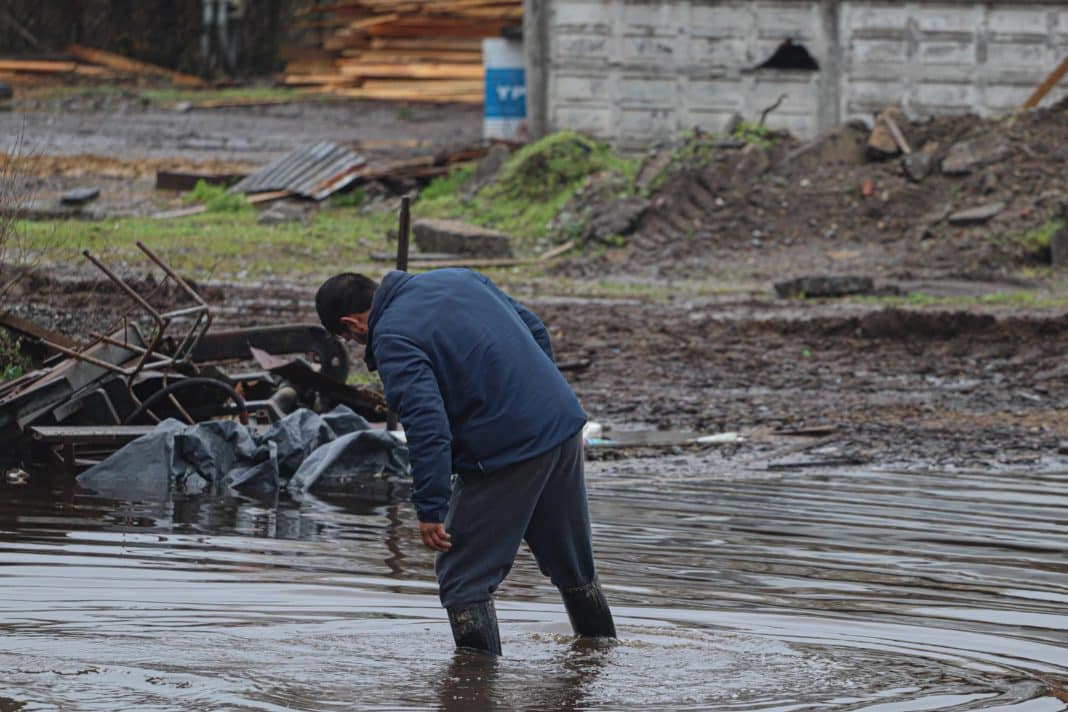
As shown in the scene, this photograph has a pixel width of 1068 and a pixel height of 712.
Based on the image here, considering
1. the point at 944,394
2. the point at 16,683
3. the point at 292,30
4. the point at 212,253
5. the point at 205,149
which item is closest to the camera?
the point at 16,683

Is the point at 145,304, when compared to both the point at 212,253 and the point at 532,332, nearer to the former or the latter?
the point at 532,332

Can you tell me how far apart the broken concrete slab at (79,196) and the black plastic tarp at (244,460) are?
13384 mm

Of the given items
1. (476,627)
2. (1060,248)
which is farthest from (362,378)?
(1060,248)

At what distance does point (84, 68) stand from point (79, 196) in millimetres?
10870

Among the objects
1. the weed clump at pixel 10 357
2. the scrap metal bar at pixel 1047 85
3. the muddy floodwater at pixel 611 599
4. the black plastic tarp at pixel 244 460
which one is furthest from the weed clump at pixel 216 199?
the muddy floodwater at pixel 611 599

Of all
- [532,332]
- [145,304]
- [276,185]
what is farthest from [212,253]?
[532,332]

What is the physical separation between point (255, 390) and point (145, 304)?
5.24ft

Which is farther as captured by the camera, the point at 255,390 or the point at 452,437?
the point at 255,390

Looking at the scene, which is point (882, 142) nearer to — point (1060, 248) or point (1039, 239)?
point (1039, 239)

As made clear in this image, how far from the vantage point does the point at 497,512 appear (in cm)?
554

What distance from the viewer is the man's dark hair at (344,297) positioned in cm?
550

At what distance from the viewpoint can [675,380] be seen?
13.6 meters

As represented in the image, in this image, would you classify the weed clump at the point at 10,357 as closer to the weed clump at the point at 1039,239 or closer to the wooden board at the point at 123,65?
the weed clump at the point at 1039,239

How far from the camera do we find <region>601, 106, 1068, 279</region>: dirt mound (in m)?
19.9
